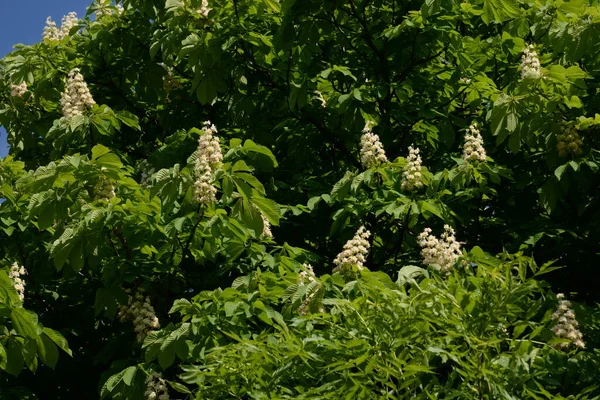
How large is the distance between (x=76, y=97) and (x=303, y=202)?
6.48 feet

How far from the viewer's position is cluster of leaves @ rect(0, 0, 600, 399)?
4.49 meters

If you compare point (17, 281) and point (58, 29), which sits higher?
point (58, 29)

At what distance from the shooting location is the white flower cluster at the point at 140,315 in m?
6.62

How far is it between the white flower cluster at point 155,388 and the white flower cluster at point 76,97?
2.33 meters

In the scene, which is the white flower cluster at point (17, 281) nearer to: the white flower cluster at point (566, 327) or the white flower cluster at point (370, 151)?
the white flower cluster at point (370, 151)

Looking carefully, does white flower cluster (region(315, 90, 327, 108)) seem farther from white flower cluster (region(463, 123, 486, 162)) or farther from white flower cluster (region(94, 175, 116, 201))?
white flower cluster (region(94, 175, 116, 201))

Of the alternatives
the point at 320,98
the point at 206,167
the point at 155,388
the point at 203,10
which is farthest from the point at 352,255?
the point at 203,10

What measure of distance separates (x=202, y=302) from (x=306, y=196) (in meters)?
1.87

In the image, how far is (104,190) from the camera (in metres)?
6.57

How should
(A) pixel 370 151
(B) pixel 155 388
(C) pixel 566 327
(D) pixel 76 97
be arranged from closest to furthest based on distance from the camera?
(C) pixel 566 327
(B) pixel 155 388
(A) pixel 370 151
(D) pixel 76 97

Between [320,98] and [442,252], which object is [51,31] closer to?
[320,98]

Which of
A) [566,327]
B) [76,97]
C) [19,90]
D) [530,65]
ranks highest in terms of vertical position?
[19,90]

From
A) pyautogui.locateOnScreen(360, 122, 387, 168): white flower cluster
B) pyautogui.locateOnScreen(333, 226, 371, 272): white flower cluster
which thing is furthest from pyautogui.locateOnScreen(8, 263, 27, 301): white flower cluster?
pyautogui.locateOnScreen(360, 122, 387, 168): white flower cluster

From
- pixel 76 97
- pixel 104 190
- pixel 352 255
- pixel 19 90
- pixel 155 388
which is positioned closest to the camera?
pixel 352 255
